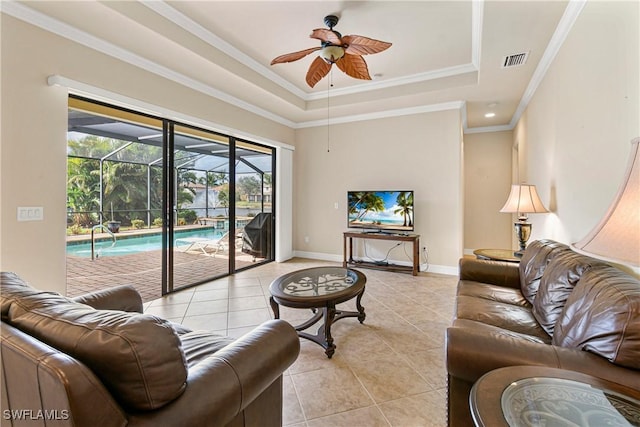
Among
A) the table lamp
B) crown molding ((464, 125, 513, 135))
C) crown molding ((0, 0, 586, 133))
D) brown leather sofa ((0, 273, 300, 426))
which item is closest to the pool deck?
crown molding ((0, 0, 586, 133))

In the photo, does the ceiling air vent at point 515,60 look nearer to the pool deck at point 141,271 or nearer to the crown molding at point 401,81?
the crown molding at point 401,81

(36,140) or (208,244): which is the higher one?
(36,140)

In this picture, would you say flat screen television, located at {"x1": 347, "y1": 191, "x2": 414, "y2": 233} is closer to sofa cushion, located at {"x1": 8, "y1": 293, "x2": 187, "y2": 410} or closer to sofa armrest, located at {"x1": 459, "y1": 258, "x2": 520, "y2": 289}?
sofa armrest, located at {"x1": 459, "y1": 258, "x2": 520, "y2": 289}

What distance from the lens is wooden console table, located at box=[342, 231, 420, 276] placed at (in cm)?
455

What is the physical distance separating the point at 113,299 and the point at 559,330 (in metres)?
2.54

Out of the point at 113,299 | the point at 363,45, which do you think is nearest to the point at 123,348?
the point at 113,299

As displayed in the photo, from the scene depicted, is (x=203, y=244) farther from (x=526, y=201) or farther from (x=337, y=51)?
(x=526, y=201)

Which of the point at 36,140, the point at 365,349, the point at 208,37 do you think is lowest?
the point at 365,349

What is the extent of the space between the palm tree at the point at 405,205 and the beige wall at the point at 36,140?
160 inches

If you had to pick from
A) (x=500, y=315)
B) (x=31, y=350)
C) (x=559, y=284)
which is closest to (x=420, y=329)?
(x=500, y=315)

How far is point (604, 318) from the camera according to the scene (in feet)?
3.95

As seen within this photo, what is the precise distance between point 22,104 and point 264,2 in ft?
7.20

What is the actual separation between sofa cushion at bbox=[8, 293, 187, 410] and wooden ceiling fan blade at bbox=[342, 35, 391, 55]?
2644mm

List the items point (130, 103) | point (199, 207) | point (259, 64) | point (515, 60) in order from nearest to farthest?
1. point (130, 103)
2. point (515, 60)
3. point (259, 64)
4. point (199, 207)
